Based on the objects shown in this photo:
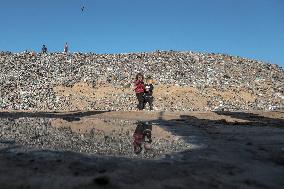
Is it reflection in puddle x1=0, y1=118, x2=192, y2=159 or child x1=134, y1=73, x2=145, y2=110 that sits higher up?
child x1=134, y1=73, x2=145, y2=110

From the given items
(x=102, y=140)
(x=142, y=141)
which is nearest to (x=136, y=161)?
(x=142, y=141)

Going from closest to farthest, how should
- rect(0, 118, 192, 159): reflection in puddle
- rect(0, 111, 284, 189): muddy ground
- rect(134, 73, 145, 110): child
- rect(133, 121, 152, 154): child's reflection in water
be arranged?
rect(0, 111, 284, 189): muddy ground
rect(0, 118, 192, 159): reflection in puddle
rect(133, 121, 152, 154): child's reflection in water
rect(134, 73, 145, 110): child

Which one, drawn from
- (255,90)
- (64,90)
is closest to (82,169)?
(64,90)

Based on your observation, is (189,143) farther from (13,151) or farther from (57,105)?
(57,105)

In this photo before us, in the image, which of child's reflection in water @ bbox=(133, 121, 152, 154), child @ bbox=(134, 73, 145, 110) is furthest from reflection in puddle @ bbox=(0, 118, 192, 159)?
child @ bbox=(134, 73, 145, 110)

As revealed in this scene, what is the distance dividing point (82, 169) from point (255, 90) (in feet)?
131

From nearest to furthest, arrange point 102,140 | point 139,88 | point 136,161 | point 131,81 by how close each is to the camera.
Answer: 1. point 136,161
2. point 102,140
3. point 139,88
4. point 131,81

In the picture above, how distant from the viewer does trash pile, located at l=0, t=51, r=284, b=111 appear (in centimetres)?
3691

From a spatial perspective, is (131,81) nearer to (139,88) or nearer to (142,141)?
(139,88)

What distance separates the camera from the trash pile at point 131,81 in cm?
3691

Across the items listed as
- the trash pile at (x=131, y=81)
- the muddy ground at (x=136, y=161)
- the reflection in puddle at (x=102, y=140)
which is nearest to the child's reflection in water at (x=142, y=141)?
the reflection in puddle at (x=102, y=140)

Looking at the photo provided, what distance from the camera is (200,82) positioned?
43.4m

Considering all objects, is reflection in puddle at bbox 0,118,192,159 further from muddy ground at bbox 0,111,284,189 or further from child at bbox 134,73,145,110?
child at bbox 134,73,145,110

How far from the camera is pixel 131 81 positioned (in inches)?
1667
